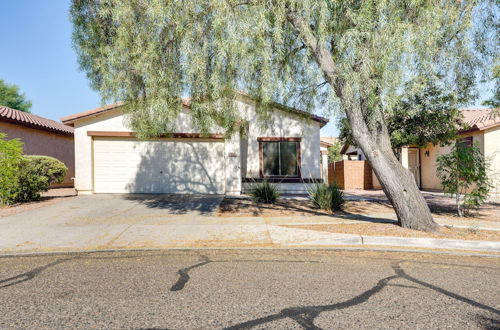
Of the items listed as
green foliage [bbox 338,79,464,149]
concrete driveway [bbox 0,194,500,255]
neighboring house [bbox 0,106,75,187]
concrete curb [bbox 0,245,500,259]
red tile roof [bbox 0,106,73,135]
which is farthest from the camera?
neighboring house [bbox 0,106,75,187]

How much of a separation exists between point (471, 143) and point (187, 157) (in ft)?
41.7

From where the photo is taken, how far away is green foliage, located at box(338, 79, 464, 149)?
1197 centimetres

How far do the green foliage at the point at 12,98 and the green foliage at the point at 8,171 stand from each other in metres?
30.8

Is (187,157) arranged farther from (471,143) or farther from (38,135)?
(471,143)

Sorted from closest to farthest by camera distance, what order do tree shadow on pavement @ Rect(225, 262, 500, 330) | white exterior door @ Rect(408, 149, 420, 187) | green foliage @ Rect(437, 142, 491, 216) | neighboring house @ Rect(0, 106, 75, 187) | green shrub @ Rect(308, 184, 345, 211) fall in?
tree shadow on pavement @ Rect(225, 262, 500, 330) < green foliage @ Rect(437, 142, 491, 216) < green shrub @ Rect(308, 184, 345, 211) < neighboring house @ Rect(0, 106, 75, 187) < white exterior door @ Rect(408, 149, 420, 187)

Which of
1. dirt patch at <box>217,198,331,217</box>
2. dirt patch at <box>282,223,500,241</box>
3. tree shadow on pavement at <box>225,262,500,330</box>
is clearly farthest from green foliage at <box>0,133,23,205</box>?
tree shadow on pavement at <box>225,262,500,330</box>

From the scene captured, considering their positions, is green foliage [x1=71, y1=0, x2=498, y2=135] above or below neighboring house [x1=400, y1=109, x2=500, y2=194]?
above

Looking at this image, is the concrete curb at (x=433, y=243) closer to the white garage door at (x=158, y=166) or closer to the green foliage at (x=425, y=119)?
the green foliage at (x=425, y=119)

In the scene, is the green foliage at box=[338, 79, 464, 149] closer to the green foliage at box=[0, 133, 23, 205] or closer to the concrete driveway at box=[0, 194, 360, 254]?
the concrete driveway at box=[0, 194, 360, 254]

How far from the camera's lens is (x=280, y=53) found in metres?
7.66

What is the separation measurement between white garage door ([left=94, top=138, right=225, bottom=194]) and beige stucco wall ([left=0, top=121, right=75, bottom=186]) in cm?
412

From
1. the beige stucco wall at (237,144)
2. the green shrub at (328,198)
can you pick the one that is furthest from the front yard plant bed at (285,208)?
the beige stucco wall at (237,144)

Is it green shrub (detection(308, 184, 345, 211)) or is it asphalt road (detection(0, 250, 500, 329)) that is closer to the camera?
asphalt road (detection(0, 250, 500, 329))

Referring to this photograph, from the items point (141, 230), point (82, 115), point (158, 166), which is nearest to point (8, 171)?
point (82, 115)
